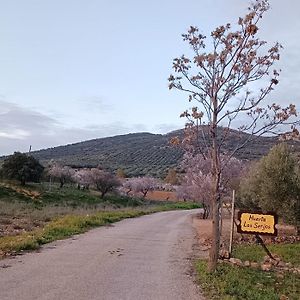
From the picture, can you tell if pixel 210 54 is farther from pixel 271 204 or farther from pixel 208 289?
→ pixel 271 204

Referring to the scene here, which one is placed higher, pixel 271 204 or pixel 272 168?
pixel 272 168

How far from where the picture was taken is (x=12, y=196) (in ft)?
168

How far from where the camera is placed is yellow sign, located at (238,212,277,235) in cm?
1430

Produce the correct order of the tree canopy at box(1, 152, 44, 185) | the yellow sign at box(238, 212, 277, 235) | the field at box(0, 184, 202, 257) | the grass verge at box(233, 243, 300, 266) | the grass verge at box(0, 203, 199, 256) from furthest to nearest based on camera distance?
the tree canopy at box(1, 152, 44, 185)
the field at box(0, 184, 202, 257)
the grass verge at box(233, 243, 300, 266)
the grass verge at box(0, 203, 199, 256)
the yellow sign at box(238, 212, 277, 235)

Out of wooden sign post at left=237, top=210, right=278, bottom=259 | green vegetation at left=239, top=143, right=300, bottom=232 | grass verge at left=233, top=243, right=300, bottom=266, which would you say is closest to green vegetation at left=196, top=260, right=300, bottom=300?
wooden sign post at left=237, top=210, right=278, bottom=259

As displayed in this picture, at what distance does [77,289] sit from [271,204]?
1610 cm

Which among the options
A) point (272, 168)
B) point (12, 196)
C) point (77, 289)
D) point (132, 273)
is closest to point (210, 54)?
point (132, 273)

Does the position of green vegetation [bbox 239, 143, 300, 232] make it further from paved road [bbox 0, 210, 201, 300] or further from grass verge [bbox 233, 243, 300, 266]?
paved road [bbox 0, 210, 201, 300]

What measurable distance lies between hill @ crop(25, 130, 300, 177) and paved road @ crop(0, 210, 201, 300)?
101m

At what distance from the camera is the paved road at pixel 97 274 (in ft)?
28.9

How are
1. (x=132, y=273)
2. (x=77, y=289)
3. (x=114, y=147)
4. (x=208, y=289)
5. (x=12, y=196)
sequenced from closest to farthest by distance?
(x=77, y=289) < (x=208, y=289) < (x=132, y=273) < (x=12, y=196) < (x=114, y=147)

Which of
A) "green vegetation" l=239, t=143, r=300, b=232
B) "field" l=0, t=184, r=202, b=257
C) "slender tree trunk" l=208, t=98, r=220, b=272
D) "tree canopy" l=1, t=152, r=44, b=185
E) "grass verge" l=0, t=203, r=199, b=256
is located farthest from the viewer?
"tree canopy" l=1, t=152, r=44, b=185

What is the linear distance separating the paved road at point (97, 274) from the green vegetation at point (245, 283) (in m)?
0.39

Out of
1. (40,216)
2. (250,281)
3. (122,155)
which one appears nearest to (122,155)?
(122,155)
